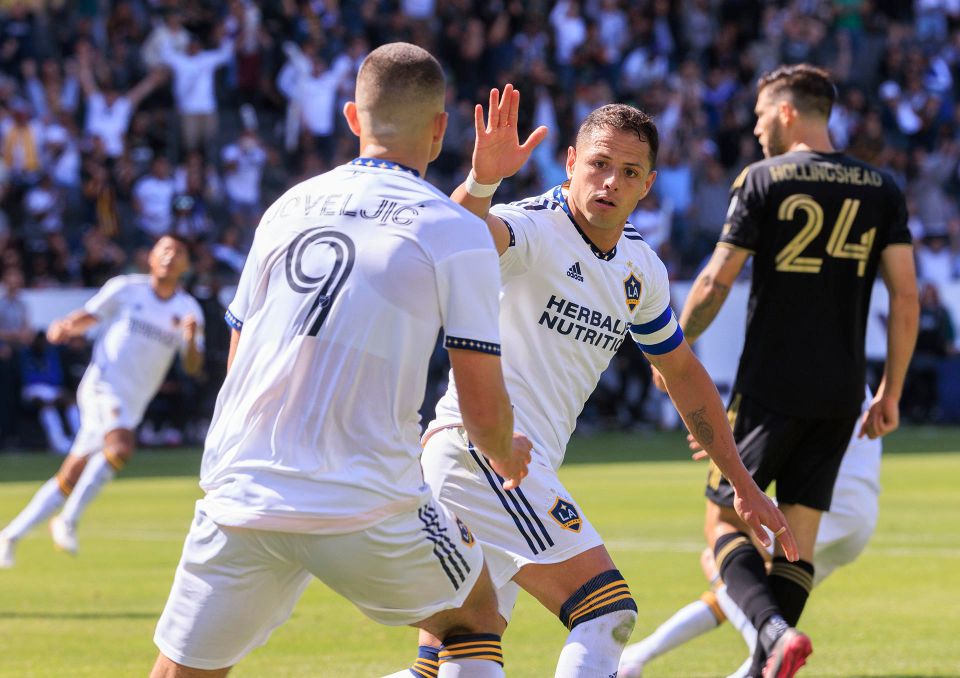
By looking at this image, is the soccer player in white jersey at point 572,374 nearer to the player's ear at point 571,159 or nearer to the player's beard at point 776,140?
the player's ear at point 571,159

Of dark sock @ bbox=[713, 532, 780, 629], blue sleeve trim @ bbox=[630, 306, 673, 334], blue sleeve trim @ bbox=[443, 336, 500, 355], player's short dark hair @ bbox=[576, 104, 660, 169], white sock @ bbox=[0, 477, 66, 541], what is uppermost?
player's short dark hair @ bbox=[576, 104, 660, 169]

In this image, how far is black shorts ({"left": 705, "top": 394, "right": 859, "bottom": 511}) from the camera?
7.15 m

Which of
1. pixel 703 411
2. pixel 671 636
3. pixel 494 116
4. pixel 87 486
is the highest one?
pixel 494 116

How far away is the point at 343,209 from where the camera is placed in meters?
4.50

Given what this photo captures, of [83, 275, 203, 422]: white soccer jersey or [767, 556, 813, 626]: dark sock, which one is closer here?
[767, 556, 813, 626]: dark sock

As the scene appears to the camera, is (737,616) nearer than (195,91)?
Yes

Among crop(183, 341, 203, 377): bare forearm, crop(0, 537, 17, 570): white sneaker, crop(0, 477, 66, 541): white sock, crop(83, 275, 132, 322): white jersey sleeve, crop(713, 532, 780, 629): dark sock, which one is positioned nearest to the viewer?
crop(713, 532, 780, 629): dark sock

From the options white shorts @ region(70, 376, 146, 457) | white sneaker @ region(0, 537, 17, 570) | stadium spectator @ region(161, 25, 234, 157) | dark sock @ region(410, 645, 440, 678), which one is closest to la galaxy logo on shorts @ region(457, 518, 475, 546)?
dark sock @ region(410, 645, 440, 678)

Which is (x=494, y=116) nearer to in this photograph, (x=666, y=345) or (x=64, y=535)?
(x=666, y=345)

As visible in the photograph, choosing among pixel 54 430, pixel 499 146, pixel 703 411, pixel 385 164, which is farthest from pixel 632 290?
pixel 54 430

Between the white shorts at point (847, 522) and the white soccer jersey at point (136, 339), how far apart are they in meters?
7.88

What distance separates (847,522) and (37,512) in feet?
23.5

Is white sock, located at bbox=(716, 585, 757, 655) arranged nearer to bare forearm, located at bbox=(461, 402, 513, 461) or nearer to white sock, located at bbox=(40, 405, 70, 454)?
bare forearm, located at bbox=(461, 402, 513, 461)

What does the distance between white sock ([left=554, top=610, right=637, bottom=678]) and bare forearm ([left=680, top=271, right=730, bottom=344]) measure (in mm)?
2137
